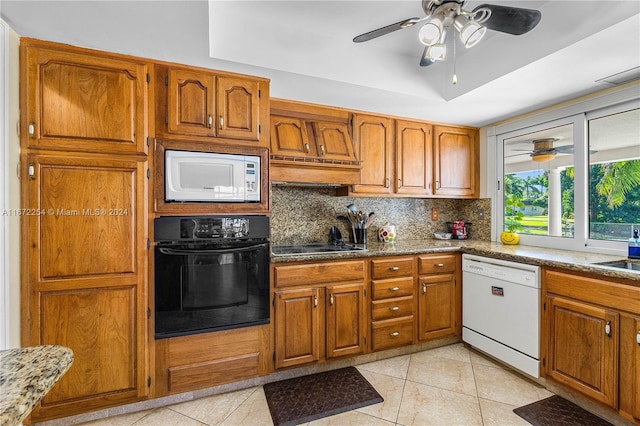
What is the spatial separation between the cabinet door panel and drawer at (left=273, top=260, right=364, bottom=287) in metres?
0.94

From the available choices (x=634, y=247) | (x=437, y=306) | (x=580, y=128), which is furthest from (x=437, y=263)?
(x=580, y=128)

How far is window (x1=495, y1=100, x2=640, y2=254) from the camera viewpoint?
2.35m

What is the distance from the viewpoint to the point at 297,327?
233 centimetres

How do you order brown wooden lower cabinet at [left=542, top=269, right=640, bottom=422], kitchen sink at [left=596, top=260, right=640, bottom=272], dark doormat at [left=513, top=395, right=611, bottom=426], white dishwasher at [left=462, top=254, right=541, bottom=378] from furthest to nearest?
white dishwasher at [left=462, top=254, right=541, bottom=378] → kitchen sink at [left=596, top=260, right=640, bottom=272] → dark doormat at [left=513, top=395, right=611, bottom=426] → brown wooden lower cabinet at [left=542, top=269, right=640, bottom=422]

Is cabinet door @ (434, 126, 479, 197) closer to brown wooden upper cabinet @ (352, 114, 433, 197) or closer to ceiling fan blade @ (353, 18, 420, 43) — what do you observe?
brown wooden upper cabinet @ (352, 114, 433, 197)

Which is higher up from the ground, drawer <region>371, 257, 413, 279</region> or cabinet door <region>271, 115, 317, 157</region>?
cabinet door <region>271, 115, 317, 157</region>

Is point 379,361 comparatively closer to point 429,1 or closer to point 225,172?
point 225,172

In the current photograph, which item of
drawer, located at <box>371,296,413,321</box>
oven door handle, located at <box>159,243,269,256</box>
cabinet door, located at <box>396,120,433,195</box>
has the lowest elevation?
drawer, located at <box>371,296,413,321</box>

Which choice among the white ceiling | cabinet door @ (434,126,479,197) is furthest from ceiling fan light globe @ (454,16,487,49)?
cabinet door @ (434,126,479,197)

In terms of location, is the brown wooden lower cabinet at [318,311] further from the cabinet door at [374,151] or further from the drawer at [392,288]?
the cabinet door at [374,151]

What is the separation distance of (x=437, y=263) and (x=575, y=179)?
132 cm

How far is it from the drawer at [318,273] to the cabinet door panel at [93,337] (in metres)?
0.94

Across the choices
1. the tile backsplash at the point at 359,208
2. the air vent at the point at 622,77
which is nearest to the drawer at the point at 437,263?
the tile backsplash at the point at 359,208

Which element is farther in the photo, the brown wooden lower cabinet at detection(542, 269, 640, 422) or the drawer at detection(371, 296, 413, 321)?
the drawer at detection(371, 296, 413, 321)
